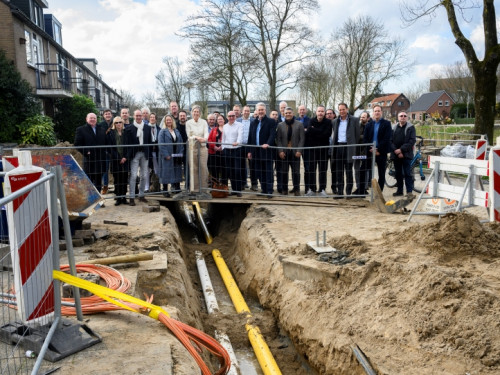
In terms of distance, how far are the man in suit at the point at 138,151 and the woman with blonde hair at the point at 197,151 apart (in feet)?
3.27

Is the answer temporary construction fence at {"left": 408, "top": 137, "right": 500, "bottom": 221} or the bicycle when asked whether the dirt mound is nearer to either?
temporary construction fence at {"left": 408, "top": 137, "right": 500, "bottom": 221}

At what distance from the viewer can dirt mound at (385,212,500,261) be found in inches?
214

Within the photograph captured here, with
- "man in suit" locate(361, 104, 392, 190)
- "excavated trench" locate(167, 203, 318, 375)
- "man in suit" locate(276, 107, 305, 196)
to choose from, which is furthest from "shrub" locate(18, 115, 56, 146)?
"man in suit" locate(361, 104, 392, 190)

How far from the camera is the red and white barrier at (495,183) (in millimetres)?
6402

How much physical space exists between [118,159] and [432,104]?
8278 centimetres

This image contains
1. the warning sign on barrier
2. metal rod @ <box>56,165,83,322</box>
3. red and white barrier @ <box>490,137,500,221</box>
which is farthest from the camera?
the warning sign on barrier

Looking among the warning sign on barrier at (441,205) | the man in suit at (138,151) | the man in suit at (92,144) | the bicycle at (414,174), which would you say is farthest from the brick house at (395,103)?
the man in suit at (92,144)

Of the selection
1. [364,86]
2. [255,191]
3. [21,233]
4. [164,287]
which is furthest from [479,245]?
[364,86]

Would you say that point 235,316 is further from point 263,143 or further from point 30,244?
point 263,143

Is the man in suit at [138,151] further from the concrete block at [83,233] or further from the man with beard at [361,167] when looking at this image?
the man with beard at [361,167]

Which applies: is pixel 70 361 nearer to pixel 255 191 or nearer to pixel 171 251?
pixel 171 251

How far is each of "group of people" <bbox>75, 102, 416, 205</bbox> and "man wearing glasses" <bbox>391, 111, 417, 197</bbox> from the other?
24mm

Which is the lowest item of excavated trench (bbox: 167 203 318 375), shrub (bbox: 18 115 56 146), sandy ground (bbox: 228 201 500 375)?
excavated trench (bbox: 167 203 318 375)

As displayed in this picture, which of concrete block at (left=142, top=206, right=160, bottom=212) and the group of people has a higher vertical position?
the group of people
